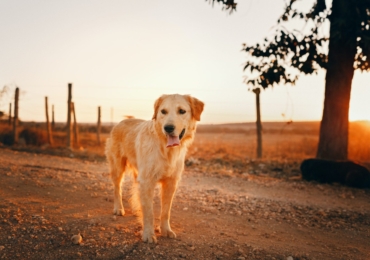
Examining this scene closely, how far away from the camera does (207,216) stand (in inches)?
233

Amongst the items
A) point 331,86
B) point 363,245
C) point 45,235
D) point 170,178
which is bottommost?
point 363,245

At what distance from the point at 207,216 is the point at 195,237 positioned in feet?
4.10

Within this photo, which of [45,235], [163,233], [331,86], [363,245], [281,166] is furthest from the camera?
[281,166]

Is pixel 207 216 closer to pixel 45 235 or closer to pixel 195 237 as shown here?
pixel 195 237

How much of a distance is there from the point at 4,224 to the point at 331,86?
10362 millimetres

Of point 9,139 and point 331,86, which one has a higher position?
point 331,86

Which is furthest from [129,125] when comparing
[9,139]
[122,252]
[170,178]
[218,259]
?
[9,139]

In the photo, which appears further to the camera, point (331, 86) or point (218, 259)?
point (331, 86)

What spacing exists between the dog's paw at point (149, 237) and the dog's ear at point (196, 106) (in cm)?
171

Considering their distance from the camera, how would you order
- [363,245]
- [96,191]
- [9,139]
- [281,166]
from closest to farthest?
[363,245]
[96,191]
[281,166]
[9,139]

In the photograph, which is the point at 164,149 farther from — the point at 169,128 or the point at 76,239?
the point at 76,239

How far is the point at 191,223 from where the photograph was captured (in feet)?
17.8

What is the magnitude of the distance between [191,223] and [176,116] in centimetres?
208

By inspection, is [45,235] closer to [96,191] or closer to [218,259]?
[218,259]
